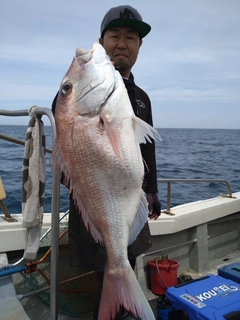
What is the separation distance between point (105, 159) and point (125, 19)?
100cm

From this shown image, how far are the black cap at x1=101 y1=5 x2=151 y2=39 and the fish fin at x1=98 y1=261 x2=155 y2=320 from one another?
58.2 inches

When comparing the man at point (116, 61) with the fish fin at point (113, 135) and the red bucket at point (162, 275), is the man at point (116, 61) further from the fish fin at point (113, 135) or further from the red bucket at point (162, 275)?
the red bucket at point (162, 275)

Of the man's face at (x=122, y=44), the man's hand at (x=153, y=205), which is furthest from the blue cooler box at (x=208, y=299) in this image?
the man's face at (x=122, y=44)

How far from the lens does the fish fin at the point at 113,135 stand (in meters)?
1.43

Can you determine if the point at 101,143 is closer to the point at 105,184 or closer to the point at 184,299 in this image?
the point at 105,184

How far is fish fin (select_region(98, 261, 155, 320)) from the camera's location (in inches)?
57.7

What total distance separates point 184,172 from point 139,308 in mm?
14144

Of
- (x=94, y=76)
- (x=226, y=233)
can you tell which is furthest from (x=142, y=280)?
(x=94, y=76)

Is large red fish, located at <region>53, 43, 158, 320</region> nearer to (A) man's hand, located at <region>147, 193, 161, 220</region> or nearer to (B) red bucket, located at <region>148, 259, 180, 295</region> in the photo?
(A) man's hand, located at <region>147, 193, 161, 220</region>

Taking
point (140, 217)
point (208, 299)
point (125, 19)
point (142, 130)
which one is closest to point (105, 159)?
point (142, 130)

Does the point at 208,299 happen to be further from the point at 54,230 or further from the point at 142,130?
the point at 142,130

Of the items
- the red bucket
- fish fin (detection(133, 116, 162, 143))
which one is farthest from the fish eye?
the red bucket

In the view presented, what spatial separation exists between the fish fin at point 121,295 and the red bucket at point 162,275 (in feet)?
7.83

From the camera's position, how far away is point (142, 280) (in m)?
3.70
